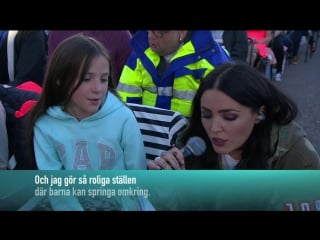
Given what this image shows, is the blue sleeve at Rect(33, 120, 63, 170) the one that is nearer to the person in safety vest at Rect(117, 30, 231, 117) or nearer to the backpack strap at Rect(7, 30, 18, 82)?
the backpack strap at Rect(7, 30, 18, 82)

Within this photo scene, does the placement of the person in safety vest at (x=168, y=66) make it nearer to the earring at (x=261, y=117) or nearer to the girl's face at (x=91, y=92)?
the girl's face at (x=91, y=92)

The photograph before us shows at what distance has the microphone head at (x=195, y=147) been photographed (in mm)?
2096

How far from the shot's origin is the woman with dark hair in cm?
203

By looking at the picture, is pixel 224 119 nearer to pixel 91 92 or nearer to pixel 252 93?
pixel 252 93

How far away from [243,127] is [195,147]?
0.25 meters

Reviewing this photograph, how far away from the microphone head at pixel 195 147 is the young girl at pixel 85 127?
21 cm

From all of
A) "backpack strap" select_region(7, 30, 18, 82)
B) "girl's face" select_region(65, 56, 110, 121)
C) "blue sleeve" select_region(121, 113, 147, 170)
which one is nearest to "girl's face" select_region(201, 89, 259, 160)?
"blue sleeve" select_region(121, 113, 147, 170)

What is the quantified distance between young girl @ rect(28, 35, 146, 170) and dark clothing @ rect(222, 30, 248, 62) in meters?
0.56
